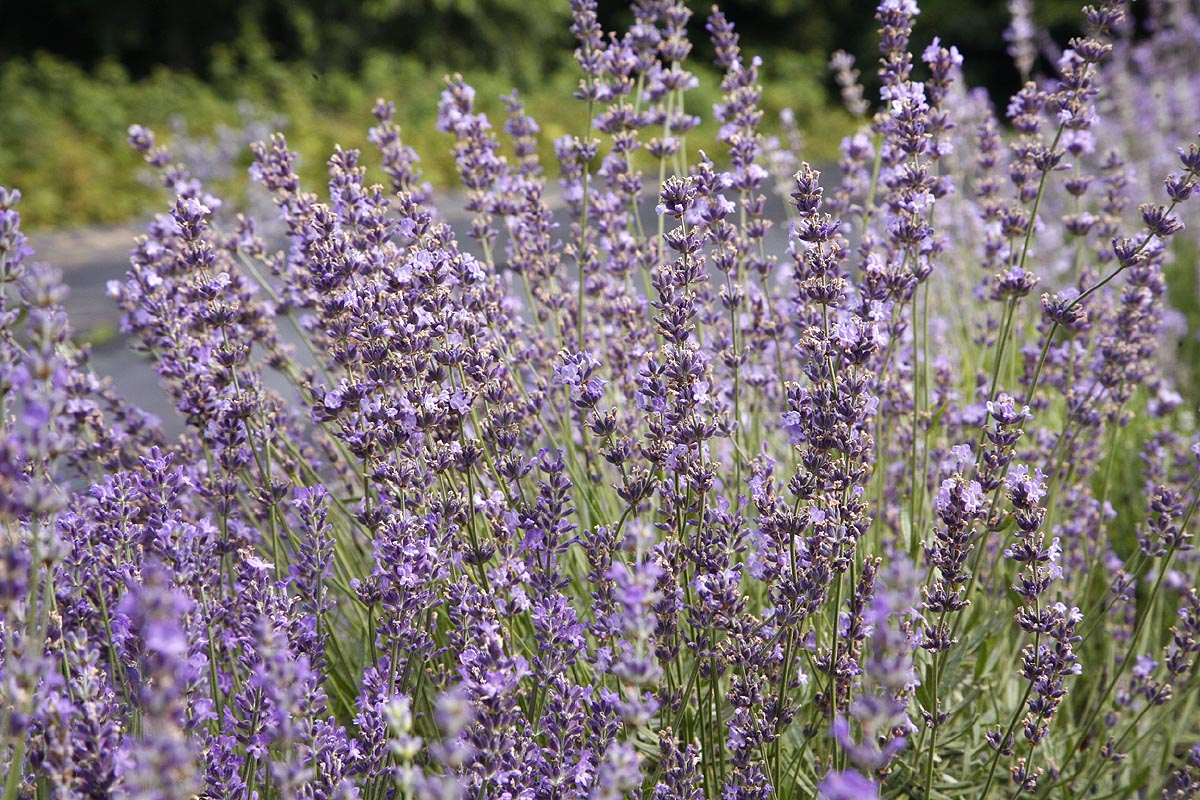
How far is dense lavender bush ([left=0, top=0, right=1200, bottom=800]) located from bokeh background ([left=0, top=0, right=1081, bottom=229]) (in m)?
9.60

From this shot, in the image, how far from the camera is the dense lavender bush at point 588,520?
4.32 feet

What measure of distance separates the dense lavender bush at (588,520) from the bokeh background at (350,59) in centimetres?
960

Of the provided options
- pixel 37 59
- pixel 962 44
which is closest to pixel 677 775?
pixel 962 44

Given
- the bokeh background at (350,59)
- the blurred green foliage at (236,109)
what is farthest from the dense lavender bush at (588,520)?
the bokeh background at (350,59)

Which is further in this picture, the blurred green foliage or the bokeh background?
the bokeh background

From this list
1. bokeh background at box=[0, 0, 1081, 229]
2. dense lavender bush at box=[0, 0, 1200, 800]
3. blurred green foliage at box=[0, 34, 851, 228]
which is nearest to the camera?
dense lavender bush at box=[0, 0, 1200, 800]

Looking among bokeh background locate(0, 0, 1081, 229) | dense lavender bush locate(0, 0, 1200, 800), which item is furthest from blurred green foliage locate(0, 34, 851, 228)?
dense lavender bush locate(0, 0, 1200, 800)

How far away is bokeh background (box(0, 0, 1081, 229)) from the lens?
13016mm

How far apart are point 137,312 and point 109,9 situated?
659 inches

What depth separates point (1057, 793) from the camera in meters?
2.13

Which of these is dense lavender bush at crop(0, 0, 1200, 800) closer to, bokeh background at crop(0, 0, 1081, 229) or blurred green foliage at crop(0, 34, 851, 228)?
blurred green foliage at crop(0, 34, 851, 228)

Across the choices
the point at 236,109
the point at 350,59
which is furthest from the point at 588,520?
the point at 350,59

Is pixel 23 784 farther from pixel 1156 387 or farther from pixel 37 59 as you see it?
pixel 37 59

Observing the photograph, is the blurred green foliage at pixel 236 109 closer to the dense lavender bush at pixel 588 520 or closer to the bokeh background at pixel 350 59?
the bokeh background at pixel 350 59
